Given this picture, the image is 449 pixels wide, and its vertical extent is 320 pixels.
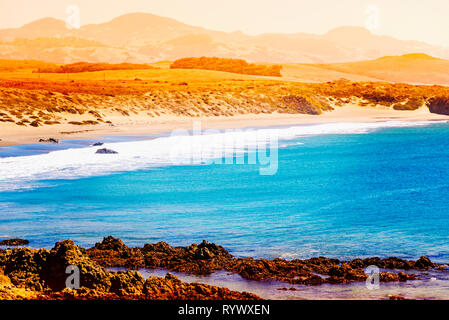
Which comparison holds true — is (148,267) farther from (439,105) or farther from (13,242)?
(439,105)

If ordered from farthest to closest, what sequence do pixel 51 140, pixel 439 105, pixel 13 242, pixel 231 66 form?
pixel 231 66
pixel 439 105
pixel 51 140
pixel 13 242

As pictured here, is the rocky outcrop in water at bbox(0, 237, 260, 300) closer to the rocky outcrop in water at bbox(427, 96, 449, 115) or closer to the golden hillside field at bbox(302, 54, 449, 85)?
the rocky outcrop in water at bbox(427, 96, 449, 115)

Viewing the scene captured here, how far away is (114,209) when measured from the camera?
51.1 ft

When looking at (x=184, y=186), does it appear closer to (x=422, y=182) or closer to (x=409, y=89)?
(x=422, y=182)

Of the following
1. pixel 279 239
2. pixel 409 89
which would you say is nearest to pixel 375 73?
pixel 409 89

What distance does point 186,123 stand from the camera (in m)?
49.1

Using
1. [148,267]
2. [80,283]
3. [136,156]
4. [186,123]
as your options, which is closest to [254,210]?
[148,267]

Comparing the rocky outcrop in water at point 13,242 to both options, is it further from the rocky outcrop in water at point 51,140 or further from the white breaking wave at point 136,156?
the rocky outcrop in water at point 51,140

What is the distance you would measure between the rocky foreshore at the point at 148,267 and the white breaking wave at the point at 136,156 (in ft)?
28.9

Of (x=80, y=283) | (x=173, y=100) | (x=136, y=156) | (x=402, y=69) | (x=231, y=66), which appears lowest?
(x=136, y=156)

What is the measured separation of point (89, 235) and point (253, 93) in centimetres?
5522

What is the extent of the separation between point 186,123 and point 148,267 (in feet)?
130

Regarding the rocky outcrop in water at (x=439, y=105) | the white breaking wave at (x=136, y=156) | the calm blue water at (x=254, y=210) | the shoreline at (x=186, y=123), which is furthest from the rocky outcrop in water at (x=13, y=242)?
the rocky outcrop in water at (x=439, y=105)

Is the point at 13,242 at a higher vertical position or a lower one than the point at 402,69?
lower
